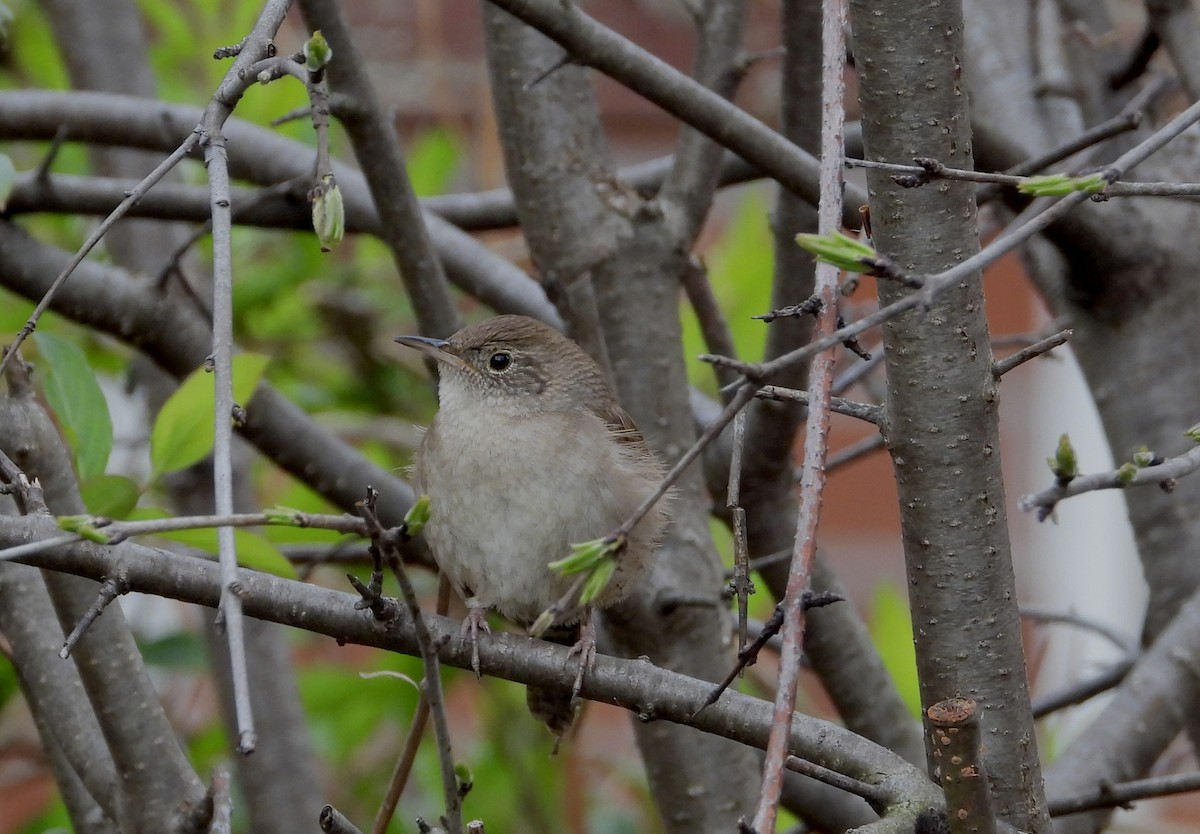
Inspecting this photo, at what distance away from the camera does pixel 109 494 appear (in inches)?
86.0

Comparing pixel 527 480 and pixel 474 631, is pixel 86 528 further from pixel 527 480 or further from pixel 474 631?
pixel 527 480

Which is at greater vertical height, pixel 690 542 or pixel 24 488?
pixel 690 542

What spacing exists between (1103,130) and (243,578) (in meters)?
1.62

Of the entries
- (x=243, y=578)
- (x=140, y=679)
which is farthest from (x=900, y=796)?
(x=140, y=679)

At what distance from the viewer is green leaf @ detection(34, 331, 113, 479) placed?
2.45 meters

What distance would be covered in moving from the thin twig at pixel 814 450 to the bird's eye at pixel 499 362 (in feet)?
5.38

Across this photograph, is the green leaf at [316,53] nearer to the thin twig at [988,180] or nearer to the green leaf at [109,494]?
the thin twig at [988,180]

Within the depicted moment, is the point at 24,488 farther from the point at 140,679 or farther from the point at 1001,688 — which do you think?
the point at 1001,688

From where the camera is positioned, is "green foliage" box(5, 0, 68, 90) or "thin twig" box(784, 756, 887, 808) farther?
"green foliage" box(5, 0, 68, 90)

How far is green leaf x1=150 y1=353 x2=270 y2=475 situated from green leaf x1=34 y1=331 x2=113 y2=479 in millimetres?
95

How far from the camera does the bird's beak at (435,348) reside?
3.01 metres

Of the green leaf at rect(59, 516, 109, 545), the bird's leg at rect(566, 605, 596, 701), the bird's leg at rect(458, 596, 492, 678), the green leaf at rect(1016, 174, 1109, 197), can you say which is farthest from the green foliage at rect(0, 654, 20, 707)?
the green leaf at rect(1016, 174, 1109, 197)

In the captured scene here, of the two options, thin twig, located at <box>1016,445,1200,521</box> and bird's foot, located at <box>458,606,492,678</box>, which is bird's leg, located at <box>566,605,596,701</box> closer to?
bird's foot, located at <box>458,606,492,678</box>

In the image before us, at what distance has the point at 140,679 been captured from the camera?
2395mm
